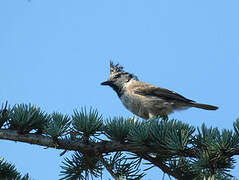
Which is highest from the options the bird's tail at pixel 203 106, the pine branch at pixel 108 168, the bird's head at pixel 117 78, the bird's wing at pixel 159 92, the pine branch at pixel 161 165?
the bird's head at pixel 117 78

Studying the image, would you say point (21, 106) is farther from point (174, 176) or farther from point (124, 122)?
point (174, 176)

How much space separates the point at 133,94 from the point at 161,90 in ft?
1.87

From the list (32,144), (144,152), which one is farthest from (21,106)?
(144,152)

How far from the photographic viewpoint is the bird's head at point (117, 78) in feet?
22.3

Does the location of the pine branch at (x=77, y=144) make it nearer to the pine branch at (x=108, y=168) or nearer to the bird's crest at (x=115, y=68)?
the pine branch at (x=108, y=168)

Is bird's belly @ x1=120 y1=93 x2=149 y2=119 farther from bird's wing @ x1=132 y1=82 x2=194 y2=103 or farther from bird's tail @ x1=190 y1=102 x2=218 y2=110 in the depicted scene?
bird's tail @ x1=190 y1=102 x2=218 y2=110

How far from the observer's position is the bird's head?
678cm

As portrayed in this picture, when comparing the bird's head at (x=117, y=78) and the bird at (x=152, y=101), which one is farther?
the bird's head at (x=117, y=78)

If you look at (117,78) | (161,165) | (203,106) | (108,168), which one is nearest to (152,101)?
(203,106)

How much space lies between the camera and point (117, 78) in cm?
688

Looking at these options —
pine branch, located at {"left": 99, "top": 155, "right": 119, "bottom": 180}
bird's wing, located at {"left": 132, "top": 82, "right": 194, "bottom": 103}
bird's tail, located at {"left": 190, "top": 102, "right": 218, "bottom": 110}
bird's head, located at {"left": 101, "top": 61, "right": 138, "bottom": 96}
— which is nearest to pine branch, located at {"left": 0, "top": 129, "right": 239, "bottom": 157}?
pine branch, located at {"left": 99, "top": 155, "right": 119, "bottom": 180}

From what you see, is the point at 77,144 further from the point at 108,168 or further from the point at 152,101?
the point at 152,101

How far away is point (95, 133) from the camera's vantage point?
271 cm

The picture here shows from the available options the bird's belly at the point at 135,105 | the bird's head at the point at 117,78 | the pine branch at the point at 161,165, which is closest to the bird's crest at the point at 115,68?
the bird's head at the point at 117,78
